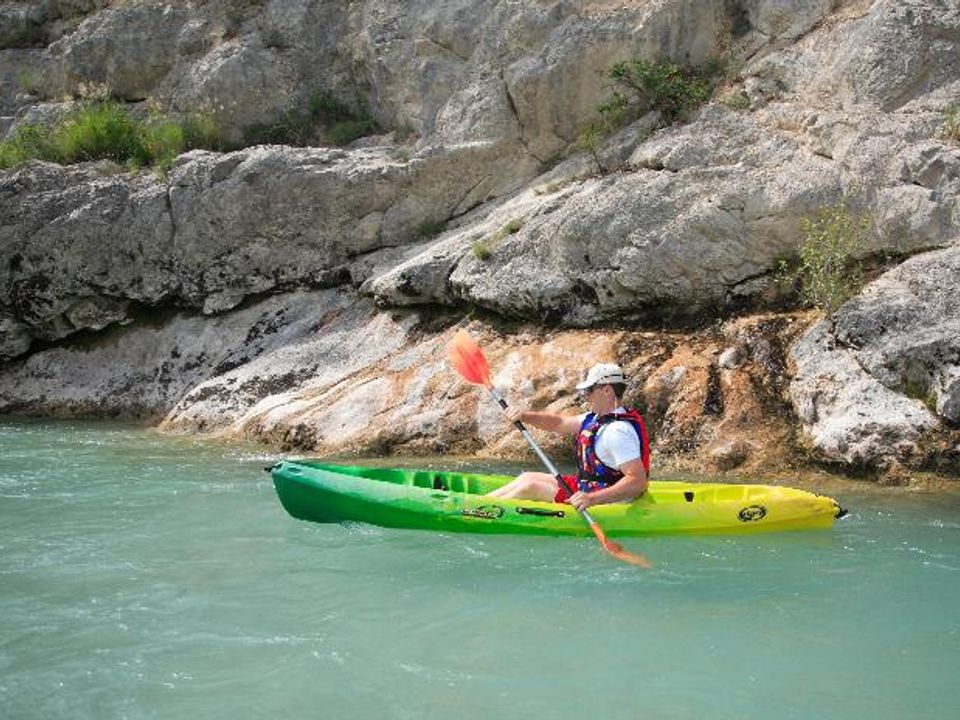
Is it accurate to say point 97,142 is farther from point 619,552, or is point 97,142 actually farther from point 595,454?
point 619,552

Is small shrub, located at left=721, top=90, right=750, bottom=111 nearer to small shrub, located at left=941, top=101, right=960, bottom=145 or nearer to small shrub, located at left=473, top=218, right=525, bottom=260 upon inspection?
small shrub, located at left=941, top=101, right=960, bottom=145

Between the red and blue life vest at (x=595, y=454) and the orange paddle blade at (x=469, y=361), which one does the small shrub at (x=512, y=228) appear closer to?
the orange paddle blade at (x=469, y=361)

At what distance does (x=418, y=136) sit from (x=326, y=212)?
1.93 metres

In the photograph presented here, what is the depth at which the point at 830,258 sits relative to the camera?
764 cm

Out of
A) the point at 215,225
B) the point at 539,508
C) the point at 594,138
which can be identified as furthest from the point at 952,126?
the point at 215,225

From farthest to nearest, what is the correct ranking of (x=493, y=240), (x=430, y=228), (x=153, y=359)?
1. (x=153, y=359)
2. (x=430, y=228)
3. (x=493, y=240)

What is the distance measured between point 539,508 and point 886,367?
322cm

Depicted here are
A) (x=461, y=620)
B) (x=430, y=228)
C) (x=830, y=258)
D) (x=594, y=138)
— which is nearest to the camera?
(x=461, y=620)

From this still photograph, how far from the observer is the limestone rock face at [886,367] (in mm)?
6680

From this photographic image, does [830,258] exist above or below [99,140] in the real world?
below

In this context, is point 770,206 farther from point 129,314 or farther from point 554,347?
point 129,314

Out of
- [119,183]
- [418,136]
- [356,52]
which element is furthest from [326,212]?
[356,52]

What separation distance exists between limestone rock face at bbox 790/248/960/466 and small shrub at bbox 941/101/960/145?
1.30m

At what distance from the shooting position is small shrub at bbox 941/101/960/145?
828 centimetres
